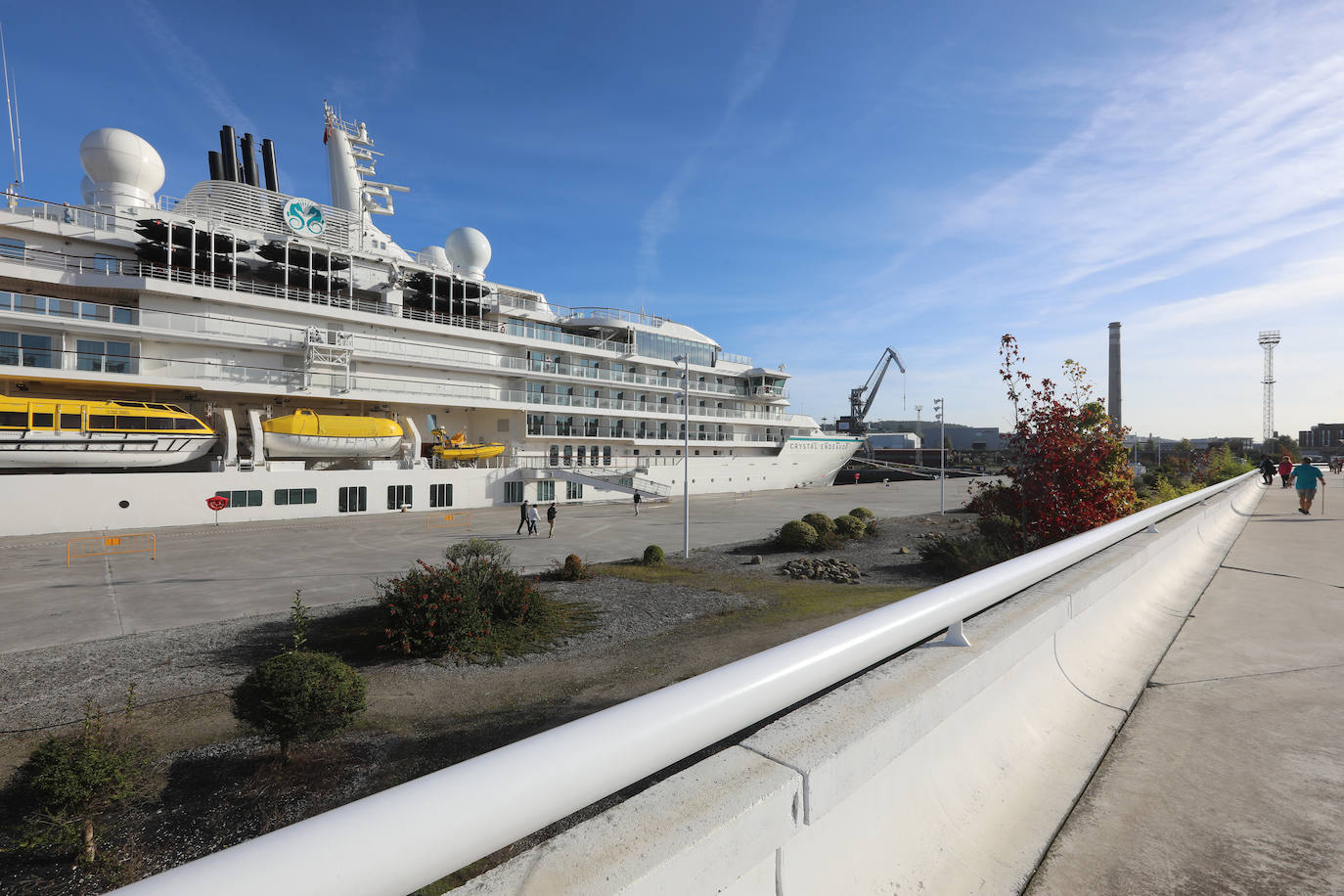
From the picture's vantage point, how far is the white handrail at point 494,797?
91cm

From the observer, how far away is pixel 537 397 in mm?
36094

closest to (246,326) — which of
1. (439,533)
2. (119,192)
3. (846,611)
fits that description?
(119,192)

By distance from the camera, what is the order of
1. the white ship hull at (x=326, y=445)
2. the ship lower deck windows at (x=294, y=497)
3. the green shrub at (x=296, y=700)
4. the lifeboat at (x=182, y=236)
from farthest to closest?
the white ship hull at (x=326, y=445)
the ship lower deck windows at (x=294, y=497)
the lifeboat at (x=182, y=236)
the green shrub at (x=296, y=700)

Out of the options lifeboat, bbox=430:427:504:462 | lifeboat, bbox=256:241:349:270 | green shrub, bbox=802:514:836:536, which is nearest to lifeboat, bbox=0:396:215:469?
lifeboat, bbox=256:241:349:270

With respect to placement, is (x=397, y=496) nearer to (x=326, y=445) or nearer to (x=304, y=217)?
(x=326, y=445)

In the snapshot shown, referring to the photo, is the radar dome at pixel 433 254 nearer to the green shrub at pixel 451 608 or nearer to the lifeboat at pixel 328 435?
the lifeboat at pixel 328 435

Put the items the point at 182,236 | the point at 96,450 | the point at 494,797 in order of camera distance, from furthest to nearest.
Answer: the point at 182,236, the point at 96,450, the point at 494,797

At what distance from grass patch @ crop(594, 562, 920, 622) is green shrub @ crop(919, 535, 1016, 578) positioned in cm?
181

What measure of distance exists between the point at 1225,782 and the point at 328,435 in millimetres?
31104

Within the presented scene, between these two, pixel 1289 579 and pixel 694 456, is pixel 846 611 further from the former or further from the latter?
pixel 694 456

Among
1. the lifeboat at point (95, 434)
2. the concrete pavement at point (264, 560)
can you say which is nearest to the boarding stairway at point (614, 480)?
the concrete pavement at point (264, 560)

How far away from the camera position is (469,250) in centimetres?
3909

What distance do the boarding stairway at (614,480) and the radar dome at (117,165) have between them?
2312 centimetres

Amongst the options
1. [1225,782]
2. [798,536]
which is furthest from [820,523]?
[1225,782]
